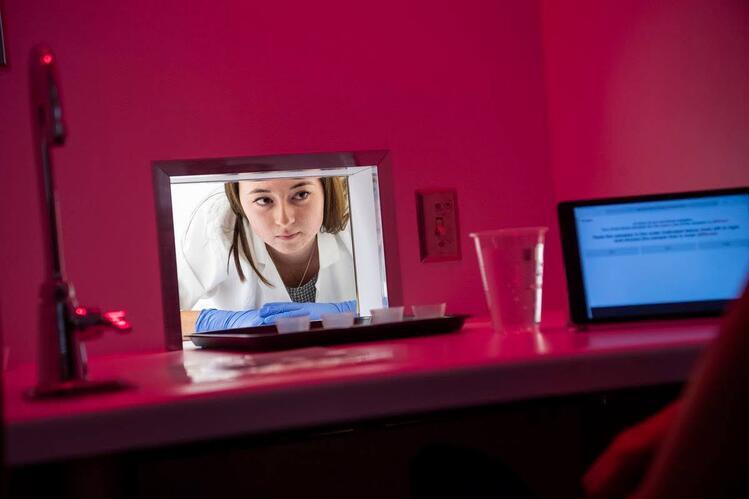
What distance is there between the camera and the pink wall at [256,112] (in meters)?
1.70

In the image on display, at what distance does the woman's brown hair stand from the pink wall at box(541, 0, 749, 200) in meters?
0.55

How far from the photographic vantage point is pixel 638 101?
183 cm

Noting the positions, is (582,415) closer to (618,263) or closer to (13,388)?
(618,263)

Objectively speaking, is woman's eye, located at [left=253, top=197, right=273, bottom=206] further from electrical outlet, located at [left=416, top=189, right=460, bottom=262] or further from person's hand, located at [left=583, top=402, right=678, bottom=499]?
person's hand, located at [left=583, top=402, right=678, bottom=499]

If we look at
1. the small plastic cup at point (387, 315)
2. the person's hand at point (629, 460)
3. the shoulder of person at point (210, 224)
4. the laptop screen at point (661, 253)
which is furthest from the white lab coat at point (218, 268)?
the person's hand at point (629, 460)

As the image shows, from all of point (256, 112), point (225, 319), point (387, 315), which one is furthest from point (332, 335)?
point (256, 112)

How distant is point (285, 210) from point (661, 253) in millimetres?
851

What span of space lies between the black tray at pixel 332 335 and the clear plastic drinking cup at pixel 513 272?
14 cm

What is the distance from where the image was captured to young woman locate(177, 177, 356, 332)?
1.73m

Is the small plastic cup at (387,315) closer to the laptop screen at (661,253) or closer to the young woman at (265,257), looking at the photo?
the young woman at (265,257)

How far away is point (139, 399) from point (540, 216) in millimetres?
1356

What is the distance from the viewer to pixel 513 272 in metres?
1.30

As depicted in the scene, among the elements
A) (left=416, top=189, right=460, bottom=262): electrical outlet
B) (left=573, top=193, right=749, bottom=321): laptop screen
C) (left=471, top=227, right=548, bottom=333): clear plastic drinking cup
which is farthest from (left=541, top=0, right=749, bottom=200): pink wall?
(left=471, top=227, right=548, bottom=333): clear plastic drinking cup

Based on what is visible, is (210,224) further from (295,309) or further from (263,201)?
(295,309)
